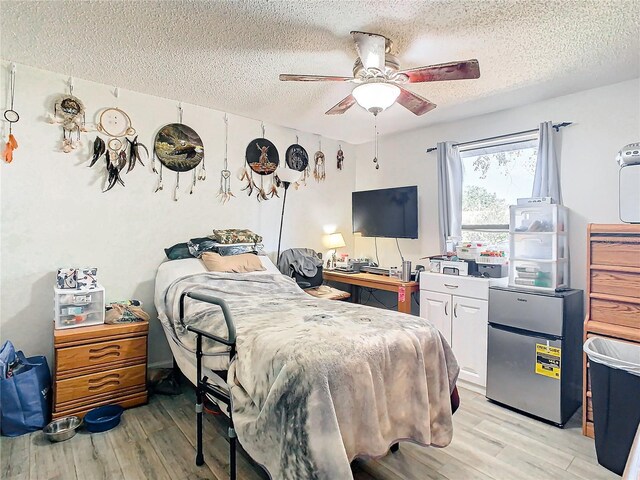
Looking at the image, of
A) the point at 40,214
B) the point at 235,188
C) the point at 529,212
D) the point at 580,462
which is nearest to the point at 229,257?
the point at 235,188

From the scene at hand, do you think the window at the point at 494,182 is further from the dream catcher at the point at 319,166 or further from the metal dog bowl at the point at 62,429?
the metal dog bowl at the point at 62,429

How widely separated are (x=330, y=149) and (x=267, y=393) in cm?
359

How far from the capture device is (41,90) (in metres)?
2.60

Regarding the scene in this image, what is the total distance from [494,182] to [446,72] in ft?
6.04

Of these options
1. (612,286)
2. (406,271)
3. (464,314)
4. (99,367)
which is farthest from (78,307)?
(612,286)

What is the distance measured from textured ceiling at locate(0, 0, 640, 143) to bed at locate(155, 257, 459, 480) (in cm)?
158

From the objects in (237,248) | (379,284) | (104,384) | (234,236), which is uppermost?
(234,236)

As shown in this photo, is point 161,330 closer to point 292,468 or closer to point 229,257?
point 229,257

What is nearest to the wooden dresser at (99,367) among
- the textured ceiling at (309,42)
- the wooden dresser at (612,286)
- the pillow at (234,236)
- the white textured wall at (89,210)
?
the white textured wall at (89,210)

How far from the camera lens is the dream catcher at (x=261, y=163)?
3.75 m

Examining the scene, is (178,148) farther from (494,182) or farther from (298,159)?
(494,182)

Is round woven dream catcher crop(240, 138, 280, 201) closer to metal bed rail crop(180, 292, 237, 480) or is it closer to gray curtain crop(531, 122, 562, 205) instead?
metal bed rail crop(180, 292, 237, 480)

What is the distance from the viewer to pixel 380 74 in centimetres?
206

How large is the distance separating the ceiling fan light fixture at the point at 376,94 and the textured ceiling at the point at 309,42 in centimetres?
31
